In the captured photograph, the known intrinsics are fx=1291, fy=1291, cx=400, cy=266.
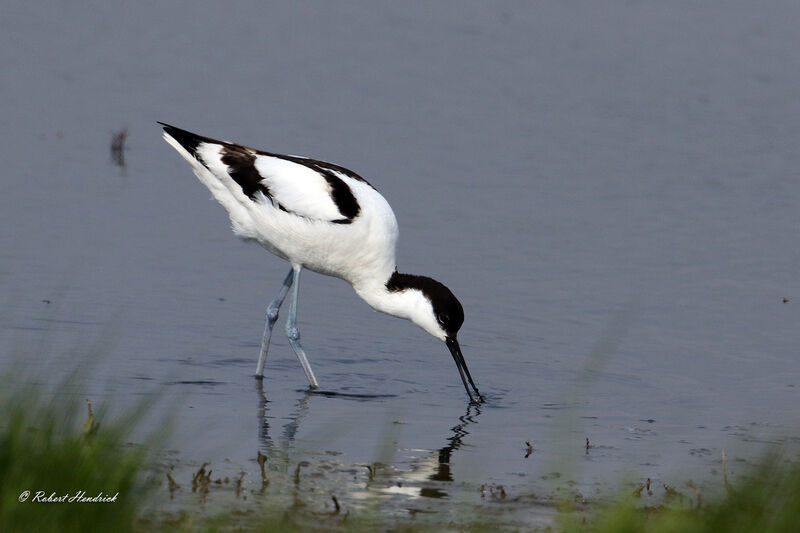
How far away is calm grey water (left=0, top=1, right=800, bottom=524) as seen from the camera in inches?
272

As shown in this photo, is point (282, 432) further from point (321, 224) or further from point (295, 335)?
point (321, 224)

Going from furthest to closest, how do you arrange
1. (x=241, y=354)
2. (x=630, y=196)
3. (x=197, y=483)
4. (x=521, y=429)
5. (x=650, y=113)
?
(x=650, y=113) → (x=630, y=196) → (x=241, y=354) → (x=521, y=429) → (x=197, y=483)

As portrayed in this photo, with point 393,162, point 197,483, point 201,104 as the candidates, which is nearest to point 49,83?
point 201,104

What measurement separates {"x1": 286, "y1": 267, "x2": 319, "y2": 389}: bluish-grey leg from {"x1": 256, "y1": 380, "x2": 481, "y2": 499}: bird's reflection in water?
1.18ft

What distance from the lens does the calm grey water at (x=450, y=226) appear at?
6.92 metres

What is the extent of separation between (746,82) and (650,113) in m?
1.88

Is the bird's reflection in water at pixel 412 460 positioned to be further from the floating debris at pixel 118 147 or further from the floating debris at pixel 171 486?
the floating debris at pixel 118 147

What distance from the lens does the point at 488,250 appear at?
10.2 metres

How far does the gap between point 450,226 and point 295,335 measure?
118 inches

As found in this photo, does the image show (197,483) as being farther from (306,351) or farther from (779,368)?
(779,368)

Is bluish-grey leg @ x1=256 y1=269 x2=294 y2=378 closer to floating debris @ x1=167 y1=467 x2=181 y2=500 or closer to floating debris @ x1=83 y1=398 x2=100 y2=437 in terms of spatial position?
floating debris @ x1=167 y1=467 x2=181 y2=500

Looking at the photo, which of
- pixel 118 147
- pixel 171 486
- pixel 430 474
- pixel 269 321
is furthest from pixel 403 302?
pixel 118 147

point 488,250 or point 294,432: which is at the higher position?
point 488,250

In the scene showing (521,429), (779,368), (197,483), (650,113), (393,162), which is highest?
(650,113)
